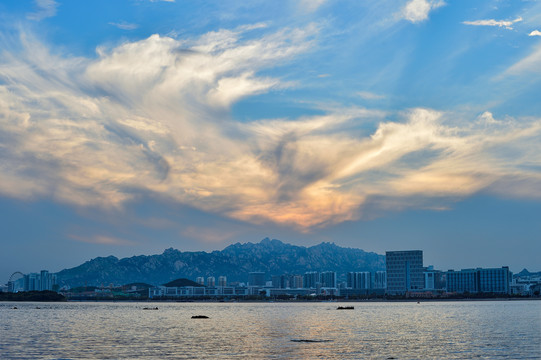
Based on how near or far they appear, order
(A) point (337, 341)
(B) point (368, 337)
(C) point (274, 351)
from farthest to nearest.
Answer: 1. (B) point (368, 337)
2. (A) point (337, 341)
3. (C) point (274, 351)

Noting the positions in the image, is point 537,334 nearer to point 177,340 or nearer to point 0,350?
point 177,340

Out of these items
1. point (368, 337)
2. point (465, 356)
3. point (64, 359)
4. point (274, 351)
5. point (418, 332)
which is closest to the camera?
point (64, 359)

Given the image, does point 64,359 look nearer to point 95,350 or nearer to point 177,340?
point 95,350

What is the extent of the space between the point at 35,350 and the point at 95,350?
9371mm

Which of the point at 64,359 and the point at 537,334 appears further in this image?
the point at 537,334

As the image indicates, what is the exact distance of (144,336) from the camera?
125375 mm

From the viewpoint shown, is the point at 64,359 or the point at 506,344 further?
the point at 506,344

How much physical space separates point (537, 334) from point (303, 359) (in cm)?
6829

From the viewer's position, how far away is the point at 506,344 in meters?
105

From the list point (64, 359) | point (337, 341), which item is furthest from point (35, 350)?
point (337, 341)

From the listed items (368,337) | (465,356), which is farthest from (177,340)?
(465,356)

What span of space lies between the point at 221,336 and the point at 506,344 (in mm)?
56275

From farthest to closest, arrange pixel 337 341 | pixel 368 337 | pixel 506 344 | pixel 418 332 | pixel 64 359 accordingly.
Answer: pixel 418 332 < pixel 368 337 < pixel 337 341 < pixel 506 344 < pixel 64 359

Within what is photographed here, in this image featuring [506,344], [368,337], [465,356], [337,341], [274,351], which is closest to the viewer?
[465,356]
